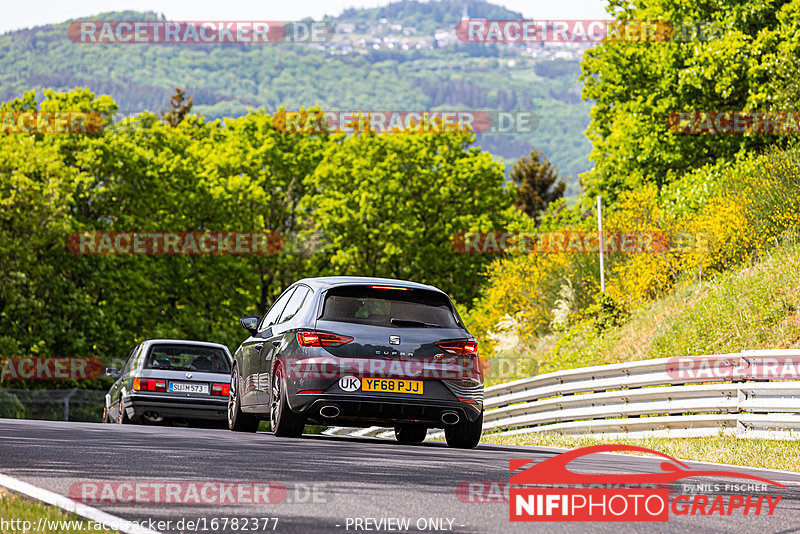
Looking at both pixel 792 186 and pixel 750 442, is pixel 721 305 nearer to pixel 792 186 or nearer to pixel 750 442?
pixel 792 186

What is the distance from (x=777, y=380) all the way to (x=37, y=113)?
127 feet

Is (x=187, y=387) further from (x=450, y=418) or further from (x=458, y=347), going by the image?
(x=458, y=347)

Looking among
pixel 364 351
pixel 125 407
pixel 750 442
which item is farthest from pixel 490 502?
pixel 125 407

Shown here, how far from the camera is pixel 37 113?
46.8 m

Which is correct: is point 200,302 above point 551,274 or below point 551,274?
below

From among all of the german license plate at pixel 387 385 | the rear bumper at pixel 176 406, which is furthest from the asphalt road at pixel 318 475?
the rear bumper at pixel 176 406

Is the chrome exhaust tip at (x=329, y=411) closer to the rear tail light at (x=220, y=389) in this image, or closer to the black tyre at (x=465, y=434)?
the black tyre at (x=465, y=434)

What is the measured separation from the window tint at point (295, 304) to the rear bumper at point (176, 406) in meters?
5.95

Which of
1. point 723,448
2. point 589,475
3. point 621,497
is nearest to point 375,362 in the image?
point 589,475

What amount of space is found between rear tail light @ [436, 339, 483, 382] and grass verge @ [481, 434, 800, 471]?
2506mm

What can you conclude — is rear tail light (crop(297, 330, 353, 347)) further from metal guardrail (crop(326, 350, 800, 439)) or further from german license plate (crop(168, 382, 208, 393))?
german license plate (crop(168, 382, 208, 393))

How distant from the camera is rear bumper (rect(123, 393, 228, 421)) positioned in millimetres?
18938

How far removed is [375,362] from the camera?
11844 millimetres

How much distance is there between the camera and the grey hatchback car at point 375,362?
1182 centimetres
